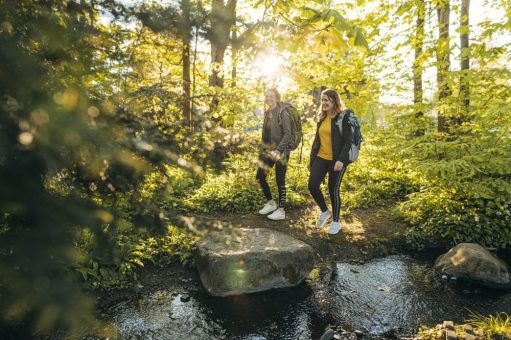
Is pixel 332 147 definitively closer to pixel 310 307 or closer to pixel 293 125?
pixel 293 125

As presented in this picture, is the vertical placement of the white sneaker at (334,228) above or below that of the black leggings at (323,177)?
below

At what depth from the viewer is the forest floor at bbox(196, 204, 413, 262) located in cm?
596

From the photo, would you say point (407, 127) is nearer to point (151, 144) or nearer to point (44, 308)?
point (151, 144)

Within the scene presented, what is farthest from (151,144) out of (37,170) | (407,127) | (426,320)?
(407,127)

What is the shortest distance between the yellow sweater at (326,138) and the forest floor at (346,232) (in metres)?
1.59

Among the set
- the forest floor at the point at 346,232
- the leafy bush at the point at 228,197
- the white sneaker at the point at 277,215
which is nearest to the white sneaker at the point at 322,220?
the forest floor at the point at 346,232

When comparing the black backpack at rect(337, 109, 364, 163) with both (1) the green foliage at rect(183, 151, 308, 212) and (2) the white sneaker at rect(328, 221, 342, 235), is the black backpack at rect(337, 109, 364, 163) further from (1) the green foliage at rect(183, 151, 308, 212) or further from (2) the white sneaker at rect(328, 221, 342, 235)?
(1) the green foliage at rect(183, 151, 308, 212)

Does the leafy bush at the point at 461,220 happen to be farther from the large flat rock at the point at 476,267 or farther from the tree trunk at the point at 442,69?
the tree trunk at the point at 442,69

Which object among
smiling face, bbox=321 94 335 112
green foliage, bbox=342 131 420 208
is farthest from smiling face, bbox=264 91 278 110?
green foliage, bbox=342 131 420 208

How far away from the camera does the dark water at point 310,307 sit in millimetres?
3885

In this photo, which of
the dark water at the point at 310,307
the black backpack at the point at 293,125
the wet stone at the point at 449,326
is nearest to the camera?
the wet stone at the point at 449,326

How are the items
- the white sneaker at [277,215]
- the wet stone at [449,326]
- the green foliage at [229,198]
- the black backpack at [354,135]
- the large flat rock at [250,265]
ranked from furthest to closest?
the green foliage at [229,198], the white sneaker at [277,215], the black backpack at [354,135], the large flat rock at [250,265], the wet stone at [449,326]

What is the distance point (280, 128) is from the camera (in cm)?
632

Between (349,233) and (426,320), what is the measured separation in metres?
2.50
